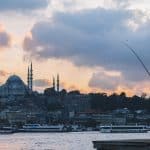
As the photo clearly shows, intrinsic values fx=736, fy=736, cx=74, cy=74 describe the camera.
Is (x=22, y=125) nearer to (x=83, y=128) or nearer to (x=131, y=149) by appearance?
(x=83, y=128)

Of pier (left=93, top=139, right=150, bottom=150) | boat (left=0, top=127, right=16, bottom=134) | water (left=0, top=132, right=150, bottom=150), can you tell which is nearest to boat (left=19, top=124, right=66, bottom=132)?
boat (left=0, top=127, right=16, bottom=134)

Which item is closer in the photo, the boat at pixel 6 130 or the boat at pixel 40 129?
the boat at pixel 6 130

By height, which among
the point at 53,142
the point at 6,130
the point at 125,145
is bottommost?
the point at 125,145

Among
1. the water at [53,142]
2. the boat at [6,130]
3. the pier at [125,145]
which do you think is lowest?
the pier at [125,145]

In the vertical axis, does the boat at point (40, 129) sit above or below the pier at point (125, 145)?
above

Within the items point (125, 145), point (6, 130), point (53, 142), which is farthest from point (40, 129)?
point (125, 145)

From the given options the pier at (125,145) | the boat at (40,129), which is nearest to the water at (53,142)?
the pier at (125,145)

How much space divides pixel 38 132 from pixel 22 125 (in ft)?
87.3

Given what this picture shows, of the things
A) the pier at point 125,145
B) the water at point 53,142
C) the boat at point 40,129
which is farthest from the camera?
the boat at point 40,129

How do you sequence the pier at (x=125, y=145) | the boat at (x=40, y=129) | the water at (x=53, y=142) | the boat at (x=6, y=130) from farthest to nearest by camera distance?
the boat at (x=40, y=129), the boat at (x=6, y=130), the water at (x=53, y=142), the pier at (x=125, y=145)

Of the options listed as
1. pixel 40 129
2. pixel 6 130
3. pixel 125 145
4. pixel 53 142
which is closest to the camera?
pixel 125 145

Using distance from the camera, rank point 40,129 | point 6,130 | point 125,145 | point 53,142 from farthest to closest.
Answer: point 6,130 → point 40,129 → point 53,142 → point 125,145

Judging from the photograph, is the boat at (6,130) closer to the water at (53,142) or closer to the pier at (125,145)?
the water at (53,142)

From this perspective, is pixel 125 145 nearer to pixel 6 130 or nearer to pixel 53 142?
pixel 53 142
